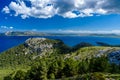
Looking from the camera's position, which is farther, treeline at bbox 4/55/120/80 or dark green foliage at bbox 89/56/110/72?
treeline at bbox 4/55/120/80

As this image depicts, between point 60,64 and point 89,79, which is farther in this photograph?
point 60,64

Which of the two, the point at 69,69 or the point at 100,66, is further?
the point at 69,69

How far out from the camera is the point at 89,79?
36.1m

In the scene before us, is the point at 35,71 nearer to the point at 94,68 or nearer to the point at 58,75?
the point at 58,75

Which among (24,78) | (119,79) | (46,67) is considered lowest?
(24,78)

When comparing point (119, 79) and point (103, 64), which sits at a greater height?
point (119, 79)

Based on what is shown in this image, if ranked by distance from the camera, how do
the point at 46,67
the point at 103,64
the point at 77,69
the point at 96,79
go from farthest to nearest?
the point at 46,67 < the point at 77,69 < the point at 103,64 < the point at 96,79

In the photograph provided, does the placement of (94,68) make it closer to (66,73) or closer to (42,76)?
(66,73)

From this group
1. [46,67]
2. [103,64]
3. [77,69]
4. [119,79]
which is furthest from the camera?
[46,67]

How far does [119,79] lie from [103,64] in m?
46.0

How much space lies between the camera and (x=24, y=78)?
10612cm

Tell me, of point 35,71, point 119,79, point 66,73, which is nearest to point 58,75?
point 66,73

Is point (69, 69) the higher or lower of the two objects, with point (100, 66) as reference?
lower

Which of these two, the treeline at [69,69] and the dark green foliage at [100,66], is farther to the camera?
the treeline at [69,69]
